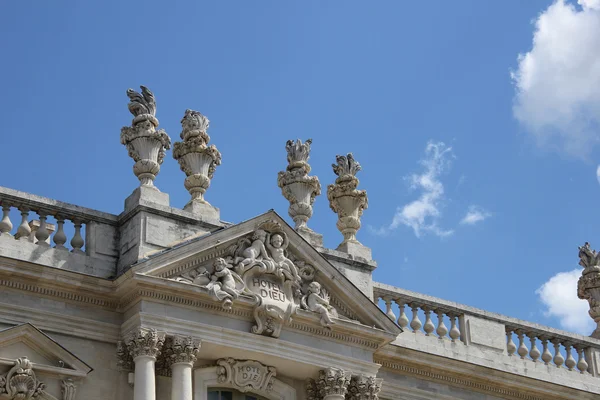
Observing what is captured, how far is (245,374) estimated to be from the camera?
68.8 feet

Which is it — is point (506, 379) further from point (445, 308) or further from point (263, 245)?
point (263, 245)

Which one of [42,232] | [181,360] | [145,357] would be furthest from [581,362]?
[42,232]

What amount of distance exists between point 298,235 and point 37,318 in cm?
436

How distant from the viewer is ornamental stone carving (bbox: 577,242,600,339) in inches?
1035

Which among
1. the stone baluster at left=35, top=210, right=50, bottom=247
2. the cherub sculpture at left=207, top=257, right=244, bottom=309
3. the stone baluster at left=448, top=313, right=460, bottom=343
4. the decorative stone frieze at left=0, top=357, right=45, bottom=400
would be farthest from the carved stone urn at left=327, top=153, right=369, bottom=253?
the decorative stone frieze at left=0, top=357, right=45, bottom=400

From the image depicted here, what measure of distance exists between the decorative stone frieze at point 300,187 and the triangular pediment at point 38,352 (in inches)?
187

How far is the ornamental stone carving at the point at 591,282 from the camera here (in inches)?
1035

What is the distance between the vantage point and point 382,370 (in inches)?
903

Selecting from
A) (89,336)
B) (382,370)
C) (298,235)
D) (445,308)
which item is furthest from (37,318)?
(445,308)

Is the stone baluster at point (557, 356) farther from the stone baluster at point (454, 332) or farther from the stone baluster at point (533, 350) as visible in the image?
the stone baluster at point (454, 332)

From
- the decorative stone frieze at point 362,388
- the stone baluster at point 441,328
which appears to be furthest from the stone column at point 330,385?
the stone baluster at point 441,328

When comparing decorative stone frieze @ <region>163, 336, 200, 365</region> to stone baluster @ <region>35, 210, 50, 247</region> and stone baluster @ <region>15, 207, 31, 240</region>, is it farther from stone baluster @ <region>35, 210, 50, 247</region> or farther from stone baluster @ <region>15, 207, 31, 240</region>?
stone baluster @ <region>15, 207, 31, 240</region>

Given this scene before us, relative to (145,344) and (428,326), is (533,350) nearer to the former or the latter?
(428,326)

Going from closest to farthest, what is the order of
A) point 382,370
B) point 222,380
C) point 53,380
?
point 53,380 → point 222,380 → point 382,370
